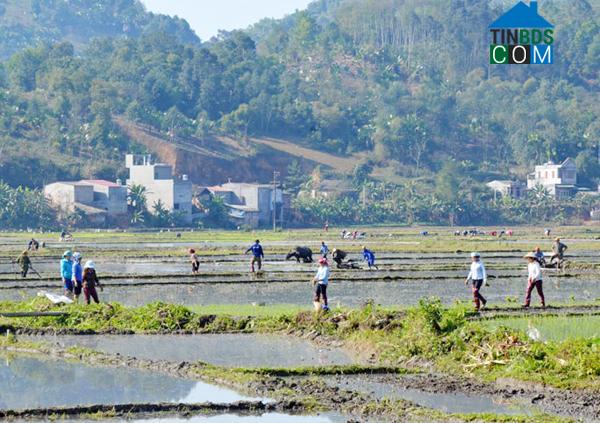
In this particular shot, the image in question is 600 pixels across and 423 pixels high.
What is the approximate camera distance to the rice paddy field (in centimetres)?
1605

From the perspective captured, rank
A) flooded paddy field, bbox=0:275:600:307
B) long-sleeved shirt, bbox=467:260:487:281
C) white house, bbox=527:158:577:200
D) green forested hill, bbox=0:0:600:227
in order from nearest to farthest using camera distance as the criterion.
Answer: long-sleeved shirt, bbox=467:260:487:281 → flooded paddy field, bbox=0:275:600:307 → green forested hill, bbox=0:0:600:227 → white house, bbox=527:158:577:200

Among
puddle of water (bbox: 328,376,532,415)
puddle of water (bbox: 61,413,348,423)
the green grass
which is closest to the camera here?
puddle of water (bbox: 61,413,348,423)

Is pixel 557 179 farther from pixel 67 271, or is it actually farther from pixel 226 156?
pixel 67 271

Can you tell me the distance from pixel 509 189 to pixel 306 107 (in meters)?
32.1

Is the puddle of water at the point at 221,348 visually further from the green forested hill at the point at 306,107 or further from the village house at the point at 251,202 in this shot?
the green forested hill at the point at 306,107

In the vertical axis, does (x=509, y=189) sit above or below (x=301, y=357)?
above

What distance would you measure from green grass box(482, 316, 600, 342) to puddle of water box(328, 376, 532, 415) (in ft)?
10.2

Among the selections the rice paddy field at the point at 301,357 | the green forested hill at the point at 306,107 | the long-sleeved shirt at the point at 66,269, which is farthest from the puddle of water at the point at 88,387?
the green forested hill at the point at 306,107

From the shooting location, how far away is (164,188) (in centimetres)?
10169

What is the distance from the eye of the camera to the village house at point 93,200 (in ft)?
321

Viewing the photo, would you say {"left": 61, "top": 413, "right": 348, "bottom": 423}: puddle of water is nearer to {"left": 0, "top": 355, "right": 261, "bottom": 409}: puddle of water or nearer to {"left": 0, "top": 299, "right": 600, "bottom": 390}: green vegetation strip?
{"left": 0, "top": 355, "right": 261, "bottom": 409}: puddle of water

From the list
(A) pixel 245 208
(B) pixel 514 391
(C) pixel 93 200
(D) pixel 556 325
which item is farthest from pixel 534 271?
(A) pixel 245 208

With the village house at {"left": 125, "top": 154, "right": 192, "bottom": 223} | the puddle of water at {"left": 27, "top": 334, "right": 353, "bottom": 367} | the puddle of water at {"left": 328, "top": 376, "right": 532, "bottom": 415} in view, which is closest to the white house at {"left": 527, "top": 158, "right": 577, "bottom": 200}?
the village house at {"left": 125, "top": 154, "right": 192, "bottom": 223}

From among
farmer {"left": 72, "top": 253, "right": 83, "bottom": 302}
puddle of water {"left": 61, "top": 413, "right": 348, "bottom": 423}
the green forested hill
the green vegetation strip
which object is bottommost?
puddle of water {"left": 61, "top": 413, "right": 348, "bottom": 423}
